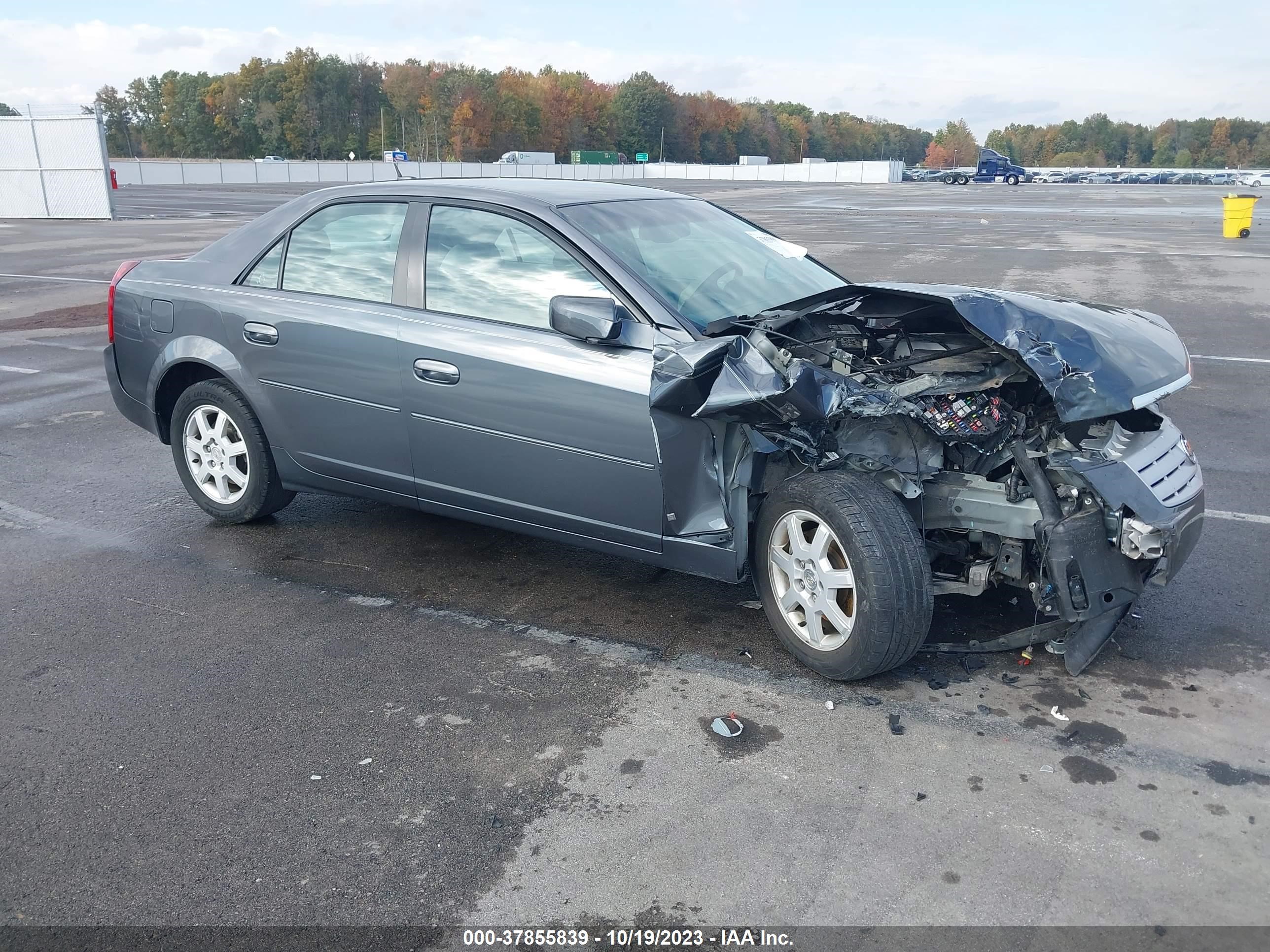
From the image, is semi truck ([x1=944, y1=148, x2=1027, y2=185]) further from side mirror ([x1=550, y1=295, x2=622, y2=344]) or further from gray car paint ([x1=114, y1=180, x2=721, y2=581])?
side mirror ([x1=550, y1=295, x2=622, y2=344])

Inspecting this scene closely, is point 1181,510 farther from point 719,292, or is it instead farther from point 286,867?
point 286,867

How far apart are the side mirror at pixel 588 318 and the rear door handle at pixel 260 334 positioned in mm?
1629

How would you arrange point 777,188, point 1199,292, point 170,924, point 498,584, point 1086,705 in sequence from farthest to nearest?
1. point 777,188
2. point 1199,292
3. point 498,584
4. point 1086,705
5. point 170,924

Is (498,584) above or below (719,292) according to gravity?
below

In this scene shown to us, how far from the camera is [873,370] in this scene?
12.8ft

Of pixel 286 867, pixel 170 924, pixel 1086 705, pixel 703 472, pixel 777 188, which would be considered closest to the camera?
pixel 170 924

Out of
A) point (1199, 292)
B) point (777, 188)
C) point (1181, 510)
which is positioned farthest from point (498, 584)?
point (777, 188)

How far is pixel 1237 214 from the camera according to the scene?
905 inches

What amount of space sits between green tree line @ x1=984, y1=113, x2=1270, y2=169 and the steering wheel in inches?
6135

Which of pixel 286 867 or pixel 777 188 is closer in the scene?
pixel 286 867

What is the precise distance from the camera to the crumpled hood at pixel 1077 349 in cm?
339

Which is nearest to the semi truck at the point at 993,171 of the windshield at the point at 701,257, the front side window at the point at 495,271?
the windshield at the point at 701,257

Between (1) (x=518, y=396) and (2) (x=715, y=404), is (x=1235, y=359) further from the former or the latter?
(1) (x=518, y=396)

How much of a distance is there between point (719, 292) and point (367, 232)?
1.66 metres
